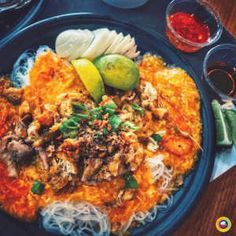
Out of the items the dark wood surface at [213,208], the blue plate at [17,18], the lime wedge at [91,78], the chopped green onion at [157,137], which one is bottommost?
the dark wood surface at [213,208]

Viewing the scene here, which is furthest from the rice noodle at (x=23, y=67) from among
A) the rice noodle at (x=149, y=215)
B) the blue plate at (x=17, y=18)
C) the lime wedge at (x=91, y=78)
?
the rice noodle at (x=149, y=215)

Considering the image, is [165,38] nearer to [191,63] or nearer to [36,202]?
[191,63]

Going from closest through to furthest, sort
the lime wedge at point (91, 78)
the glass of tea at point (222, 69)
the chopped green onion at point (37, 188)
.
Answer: the chopped green onion at point (37, 188) → the lime wedge at point (91, 78) → the glass of tea at point (222, 69)

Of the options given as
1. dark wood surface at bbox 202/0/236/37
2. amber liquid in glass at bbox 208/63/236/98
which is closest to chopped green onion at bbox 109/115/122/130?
amber liquid in glass at bbox 208/63/236/98

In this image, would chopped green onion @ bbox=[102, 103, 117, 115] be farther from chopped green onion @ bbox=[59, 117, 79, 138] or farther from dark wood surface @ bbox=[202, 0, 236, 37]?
dark wood surface @ bbox=[202, 0, 236, 37]

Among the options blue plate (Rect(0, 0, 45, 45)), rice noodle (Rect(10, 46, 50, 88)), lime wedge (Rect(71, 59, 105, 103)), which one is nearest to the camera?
lime wedge (Rect(71, 59, 105, 103))

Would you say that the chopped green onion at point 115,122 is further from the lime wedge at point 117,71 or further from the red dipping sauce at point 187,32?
the red dipping sauce at point 187,32

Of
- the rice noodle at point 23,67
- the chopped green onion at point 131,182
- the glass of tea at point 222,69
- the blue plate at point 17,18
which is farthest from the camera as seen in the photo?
the glass of tea at point 222,69

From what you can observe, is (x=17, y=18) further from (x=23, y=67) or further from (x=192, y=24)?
(x=192, y=24)

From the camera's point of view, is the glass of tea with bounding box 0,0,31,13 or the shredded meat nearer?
the shredded meat
